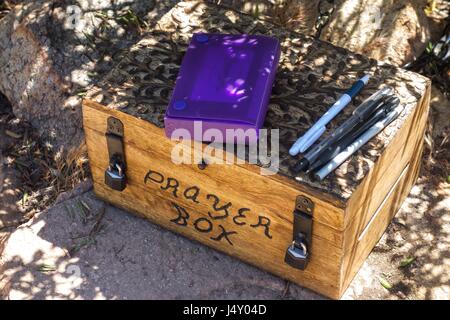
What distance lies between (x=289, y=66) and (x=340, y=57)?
265 millimetres

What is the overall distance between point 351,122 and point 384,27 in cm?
126

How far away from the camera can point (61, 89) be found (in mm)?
4812

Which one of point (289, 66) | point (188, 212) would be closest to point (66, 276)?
point (188, 212)

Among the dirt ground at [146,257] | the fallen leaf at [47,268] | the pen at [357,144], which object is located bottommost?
the fallen leaf at [47,268]

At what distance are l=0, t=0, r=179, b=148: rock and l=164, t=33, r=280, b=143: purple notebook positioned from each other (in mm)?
954

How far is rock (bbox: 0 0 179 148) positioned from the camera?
4.80 metres

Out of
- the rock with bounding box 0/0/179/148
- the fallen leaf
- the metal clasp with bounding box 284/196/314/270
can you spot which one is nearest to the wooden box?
the metal clasp with bounding box 284/196/314/270

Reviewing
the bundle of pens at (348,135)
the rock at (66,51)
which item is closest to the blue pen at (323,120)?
the bundle of pens at (348,135)

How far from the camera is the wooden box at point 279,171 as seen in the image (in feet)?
11.7

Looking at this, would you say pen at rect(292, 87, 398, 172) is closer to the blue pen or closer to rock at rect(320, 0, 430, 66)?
the blue pen

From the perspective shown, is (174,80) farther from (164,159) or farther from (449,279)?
(449,279)

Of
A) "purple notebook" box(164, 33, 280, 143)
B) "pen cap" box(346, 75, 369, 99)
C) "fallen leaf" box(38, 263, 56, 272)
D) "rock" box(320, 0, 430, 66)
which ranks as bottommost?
"fallen leaf" box(38, 263, 56, 272)

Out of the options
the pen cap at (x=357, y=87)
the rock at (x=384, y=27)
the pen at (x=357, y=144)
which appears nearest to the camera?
the pen at (x=357, y=144)

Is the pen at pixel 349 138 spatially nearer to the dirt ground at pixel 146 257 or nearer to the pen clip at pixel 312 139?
the pen clip at pixel 312 139
